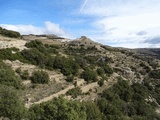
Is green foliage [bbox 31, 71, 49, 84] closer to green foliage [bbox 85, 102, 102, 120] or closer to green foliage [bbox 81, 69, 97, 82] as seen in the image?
green foliage [bbox 85, 102, 102, 120]

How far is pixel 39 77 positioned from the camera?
3148 centimetres

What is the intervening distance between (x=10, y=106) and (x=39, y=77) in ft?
33.5

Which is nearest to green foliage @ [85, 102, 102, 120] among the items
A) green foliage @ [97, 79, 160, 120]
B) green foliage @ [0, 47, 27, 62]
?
green foliage @ [97, 79, 160, 120]

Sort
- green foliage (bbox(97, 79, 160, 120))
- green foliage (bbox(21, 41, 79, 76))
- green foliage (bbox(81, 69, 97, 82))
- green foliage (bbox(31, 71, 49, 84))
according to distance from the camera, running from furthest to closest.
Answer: green foliage (bbox(81, 69, 97, 82)) → green foliage (bbox(21, 41, 79, 76)) → green foliage (bbox(97, 79, 160, 120)) → green foliage (bbox(31, 71, 49, 84))

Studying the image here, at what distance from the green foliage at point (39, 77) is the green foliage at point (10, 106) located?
894 centimetres

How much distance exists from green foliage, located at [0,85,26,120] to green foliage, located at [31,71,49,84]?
8941mm

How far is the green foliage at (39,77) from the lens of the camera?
3115cm

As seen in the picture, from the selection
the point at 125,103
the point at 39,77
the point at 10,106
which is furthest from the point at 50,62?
the point at 10,106

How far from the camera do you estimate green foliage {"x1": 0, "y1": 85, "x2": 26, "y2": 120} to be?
2123 centimetres

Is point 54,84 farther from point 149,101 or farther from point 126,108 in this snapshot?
point 149,101

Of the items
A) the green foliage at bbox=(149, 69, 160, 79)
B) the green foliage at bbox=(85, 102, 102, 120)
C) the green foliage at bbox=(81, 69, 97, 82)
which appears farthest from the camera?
the green foliage at bbox=(149, 69, 160, 79)

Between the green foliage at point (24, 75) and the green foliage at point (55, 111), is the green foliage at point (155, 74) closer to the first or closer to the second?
the green foliage at point (24, 75)

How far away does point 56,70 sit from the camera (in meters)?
37.1

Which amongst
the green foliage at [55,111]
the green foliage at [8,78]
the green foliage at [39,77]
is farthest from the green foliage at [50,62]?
the green foliage at [55,111]
